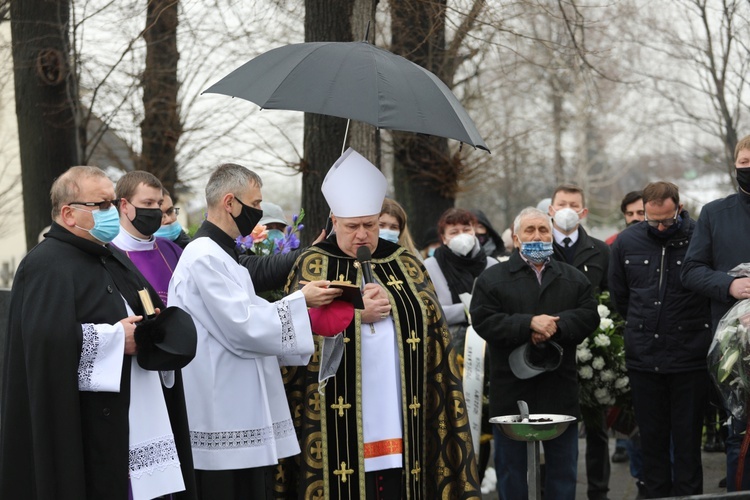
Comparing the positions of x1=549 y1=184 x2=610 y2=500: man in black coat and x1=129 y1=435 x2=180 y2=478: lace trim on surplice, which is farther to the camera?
x1=549 y1=184 x2=610 y2=500: man in black coat

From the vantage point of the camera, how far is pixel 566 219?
26.2ft

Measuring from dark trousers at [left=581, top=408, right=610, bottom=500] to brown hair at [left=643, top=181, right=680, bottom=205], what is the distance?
1.75 metres

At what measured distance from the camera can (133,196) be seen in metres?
6.06

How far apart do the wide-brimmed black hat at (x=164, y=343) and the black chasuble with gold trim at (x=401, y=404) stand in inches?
44.5

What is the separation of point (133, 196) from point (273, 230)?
1.90 m

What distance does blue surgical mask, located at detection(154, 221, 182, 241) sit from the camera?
23.6ft

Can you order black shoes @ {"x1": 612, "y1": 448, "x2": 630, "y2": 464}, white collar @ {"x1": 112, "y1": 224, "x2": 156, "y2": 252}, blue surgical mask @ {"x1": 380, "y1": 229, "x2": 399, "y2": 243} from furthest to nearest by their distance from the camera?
black shoes @ {"x1": 612, "y1": 448, "x2": 630, "y2": 464} < blue surgical mask @ {"x1": 380, "y1": 229, "x2": 399, "y2": 243} < white collar @ {"x1": 112, "y1": 224, "x2": 156, "y2": 252}

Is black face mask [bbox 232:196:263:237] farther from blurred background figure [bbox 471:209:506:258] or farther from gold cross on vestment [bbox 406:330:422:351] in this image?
blurred background figure [bbox 471:209:506:258]

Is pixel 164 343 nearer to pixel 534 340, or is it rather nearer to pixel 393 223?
pixel 534 340

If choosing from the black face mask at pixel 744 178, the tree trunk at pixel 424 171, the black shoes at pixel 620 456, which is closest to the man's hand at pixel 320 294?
the black face mask at pixel 744 178

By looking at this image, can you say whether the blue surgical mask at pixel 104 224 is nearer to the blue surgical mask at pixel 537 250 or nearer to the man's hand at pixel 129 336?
the man's hand at pixel 129 336

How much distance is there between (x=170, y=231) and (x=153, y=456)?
9.40ft

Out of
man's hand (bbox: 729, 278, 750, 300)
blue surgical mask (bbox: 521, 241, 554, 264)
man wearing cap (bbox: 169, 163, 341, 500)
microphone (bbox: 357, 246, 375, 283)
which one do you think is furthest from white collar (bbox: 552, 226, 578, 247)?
Answer: man wearing cap (bbox: 169, 163, 341, 500)

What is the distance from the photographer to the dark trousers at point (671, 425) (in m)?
6.85
